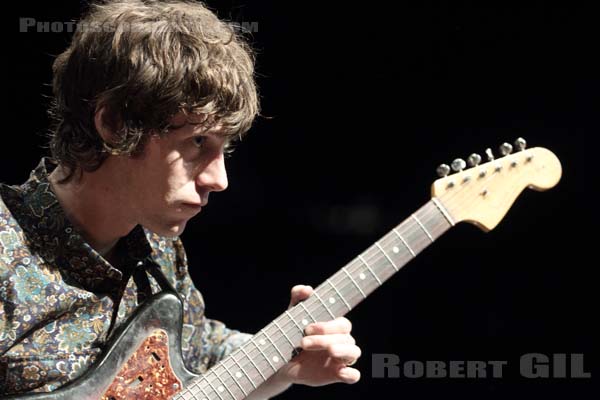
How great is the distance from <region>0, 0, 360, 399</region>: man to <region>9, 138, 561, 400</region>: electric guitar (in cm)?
5

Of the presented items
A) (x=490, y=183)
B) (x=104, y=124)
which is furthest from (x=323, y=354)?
(x=104, y=124)

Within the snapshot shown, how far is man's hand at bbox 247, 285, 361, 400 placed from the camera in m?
1.49

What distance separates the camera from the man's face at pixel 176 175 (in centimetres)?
148

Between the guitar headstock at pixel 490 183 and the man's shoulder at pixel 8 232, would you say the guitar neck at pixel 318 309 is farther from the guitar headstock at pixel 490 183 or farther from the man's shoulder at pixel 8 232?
the man's shoulder at pixel 8 232

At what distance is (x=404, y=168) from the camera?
7.75 feet

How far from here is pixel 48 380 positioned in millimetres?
1425

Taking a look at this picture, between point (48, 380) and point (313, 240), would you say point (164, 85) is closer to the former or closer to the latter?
point (48, 380)

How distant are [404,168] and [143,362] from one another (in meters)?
1.11

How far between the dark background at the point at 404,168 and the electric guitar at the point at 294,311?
676 mm

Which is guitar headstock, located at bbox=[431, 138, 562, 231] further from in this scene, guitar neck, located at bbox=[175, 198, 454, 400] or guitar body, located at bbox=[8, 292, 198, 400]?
guitar body, located at bbox=[8, 292, 198, 400]

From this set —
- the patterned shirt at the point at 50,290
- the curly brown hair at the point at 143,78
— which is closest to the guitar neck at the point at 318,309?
the patterned shirt at the point at 50,290

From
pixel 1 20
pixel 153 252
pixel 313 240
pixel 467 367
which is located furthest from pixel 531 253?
pixel 1 20

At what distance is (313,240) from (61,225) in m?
1.04

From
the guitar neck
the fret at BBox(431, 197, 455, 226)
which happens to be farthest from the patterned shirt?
the fret at BBox(431, 197, 455, 226)
